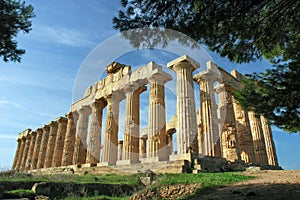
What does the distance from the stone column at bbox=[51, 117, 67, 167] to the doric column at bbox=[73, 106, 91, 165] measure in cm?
384

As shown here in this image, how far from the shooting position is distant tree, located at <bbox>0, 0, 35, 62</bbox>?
8049 millimetres

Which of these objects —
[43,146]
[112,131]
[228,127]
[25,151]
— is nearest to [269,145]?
[228,127]

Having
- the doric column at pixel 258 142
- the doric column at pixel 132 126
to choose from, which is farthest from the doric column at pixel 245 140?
the doric column at pixel 132 126

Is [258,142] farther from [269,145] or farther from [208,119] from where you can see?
[208,119]

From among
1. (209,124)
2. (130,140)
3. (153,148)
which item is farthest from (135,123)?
(209,124)

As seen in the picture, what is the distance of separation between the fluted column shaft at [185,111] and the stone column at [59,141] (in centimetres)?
1785

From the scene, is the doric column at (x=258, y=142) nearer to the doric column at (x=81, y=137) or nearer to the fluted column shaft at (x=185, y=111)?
the fluted column shaft at (x=185, y=111)

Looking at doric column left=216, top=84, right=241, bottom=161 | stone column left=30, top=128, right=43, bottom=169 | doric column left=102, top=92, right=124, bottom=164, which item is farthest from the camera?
stone column left=30, top=128, right=43, bottom=169

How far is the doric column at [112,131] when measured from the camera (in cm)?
1898

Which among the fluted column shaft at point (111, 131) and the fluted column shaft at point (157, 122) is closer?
the fluted column shaft at point (157, 122)

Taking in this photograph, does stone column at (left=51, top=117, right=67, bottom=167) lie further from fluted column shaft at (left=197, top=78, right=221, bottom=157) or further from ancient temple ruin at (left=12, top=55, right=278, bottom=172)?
fluted column shaft at (left=197, top=78, right=221, bottom=157)

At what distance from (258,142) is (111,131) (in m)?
13.2

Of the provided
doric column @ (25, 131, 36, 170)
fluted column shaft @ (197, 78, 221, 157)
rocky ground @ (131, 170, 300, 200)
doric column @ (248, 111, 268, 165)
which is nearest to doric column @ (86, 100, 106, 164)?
A: fluted column shaft @ (197, 78, 221, 157)

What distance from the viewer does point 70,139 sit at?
2505 centimetres
